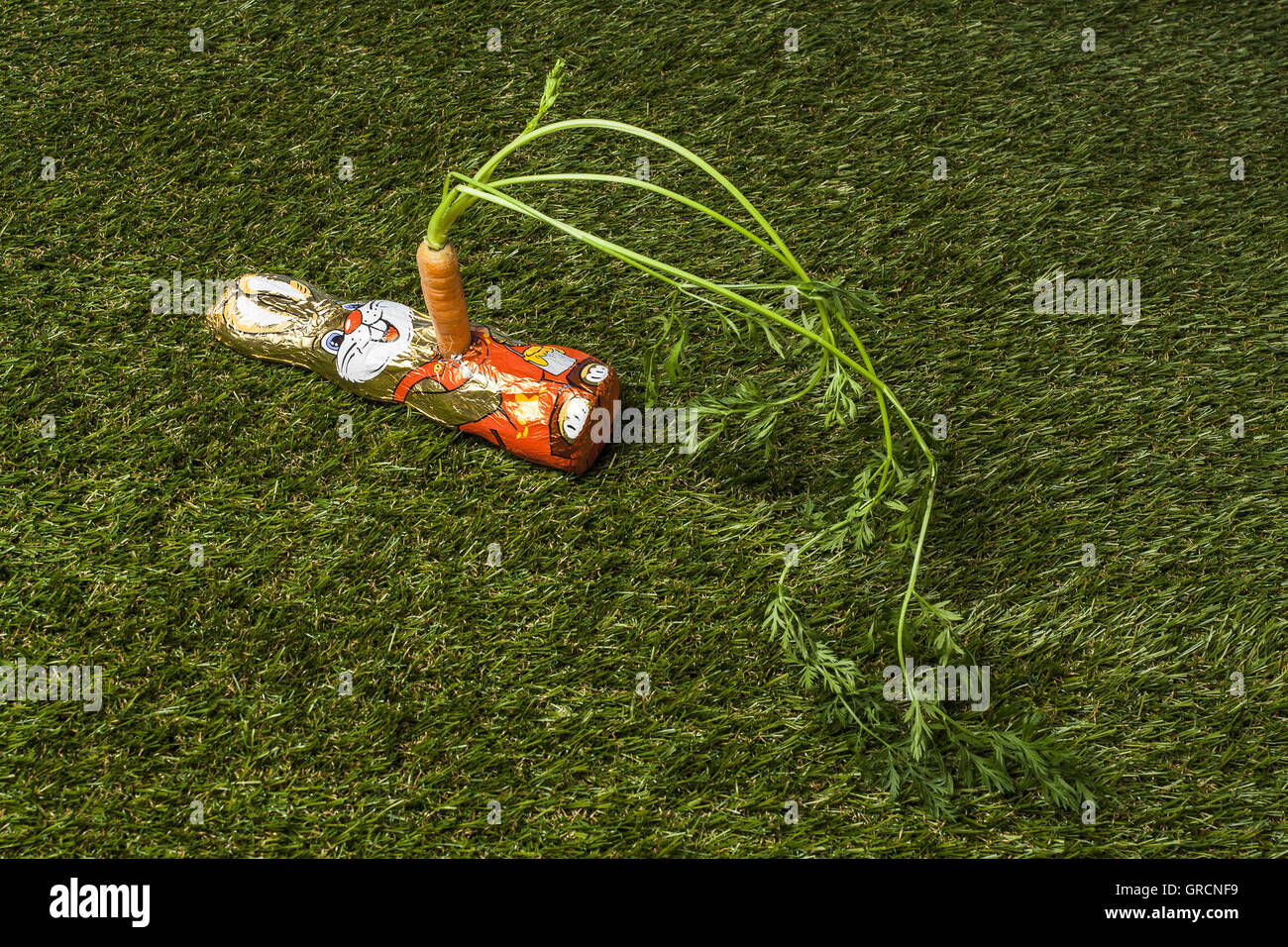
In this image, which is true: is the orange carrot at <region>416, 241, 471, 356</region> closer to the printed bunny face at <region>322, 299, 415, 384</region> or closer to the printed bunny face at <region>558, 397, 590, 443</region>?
the printed bunny face at <region>322, 299, 415, 384</region>

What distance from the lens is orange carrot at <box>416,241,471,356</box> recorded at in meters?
1.90

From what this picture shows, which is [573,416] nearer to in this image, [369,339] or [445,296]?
[445,296]

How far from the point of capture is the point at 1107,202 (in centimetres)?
280

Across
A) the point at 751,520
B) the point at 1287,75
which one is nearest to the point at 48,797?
the point at 751,520

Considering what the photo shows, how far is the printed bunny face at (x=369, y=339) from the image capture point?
2.16 m

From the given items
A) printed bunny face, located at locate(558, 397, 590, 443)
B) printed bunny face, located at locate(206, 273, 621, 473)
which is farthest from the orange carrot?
printed bunny face, located at locate(558, 397, 590, 443)

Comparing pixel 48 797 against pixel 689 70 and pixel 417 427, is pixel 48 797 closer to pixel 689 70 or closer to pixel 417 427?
pixel 417 427

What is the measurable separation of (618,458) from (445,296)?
1.81ft

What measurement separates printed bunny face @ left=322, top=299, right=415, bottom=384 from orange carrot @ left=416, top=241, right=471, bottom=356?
0.10m

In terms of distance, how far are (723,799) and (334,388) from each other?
4.22ft

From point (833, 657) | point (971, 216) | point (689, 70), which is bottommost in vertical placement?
point (833, 657)

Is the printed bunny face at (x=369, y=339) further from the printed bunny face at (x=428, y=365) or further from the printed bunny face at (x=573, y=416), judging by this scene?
the printed bunny face at (x=573, y=416)

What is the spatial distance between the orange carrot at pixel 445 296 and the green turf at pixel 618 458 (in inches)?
10.7

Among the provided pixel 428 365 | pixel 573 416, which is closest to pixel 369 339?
pixel 428 365
